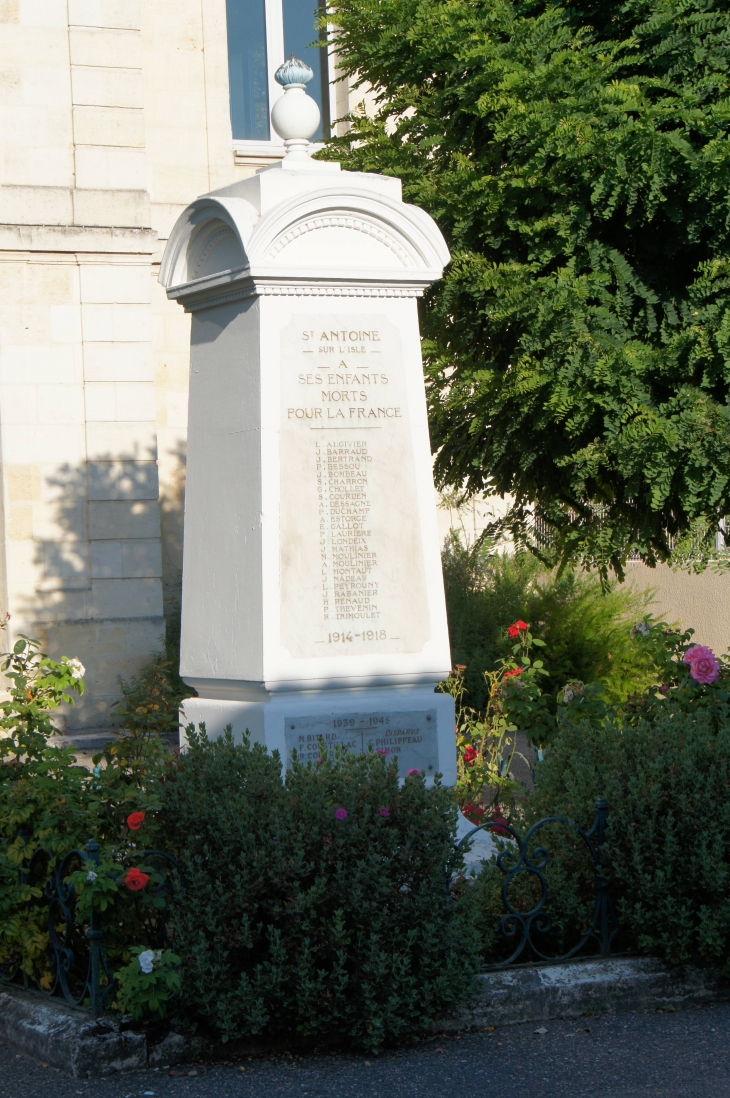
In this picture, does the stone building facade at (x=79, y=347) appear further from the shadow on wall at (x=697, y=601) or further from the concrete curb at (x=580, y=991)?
the concrete curb at (x=580, y=991)

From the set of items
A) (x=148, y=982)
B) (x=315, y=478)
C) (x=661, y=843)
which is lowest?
(x=148, y=982)

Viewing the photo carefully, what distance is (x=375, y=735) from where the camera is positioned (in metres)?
5.55

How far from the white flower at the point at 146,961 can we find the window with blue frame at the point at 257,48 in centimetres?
1226

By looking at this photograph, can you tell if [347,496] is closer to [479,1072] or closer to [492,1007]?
[492,1007]

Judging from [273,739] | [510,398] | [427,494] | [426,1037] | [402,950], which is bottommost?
[426,1037]

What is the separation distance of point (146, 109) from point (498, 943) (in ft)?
37.3

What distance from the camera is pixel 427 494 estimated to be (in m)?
5.74

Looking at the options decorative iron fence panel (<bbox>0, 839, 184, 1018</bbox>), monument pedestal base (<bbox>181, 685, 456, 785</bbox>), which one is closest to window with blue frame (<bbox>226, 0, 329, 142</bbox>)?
monument pedestal base (<bbox>181, 685, 456, 785</bbox>)

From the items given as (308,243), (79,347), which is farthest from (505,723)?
(79,347)

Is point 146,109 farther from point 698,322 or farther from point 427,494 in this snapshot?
point 427,494

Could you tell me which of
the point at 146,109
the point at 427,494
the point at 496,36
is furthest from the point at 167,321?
the point at 427,494

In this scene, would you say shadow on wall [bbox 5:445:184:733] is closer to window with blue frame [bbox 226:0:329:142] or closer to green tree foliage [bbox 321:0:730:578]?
green tree foliage [bbox 321:0:730:578]

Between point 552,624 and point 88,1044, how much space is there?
32.2ft

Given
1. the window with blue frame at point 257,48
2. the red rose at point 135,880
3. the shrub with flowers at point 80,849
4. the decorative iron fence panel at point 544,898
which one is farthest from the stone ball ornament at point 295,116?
the window with blue frame at point 257,48
